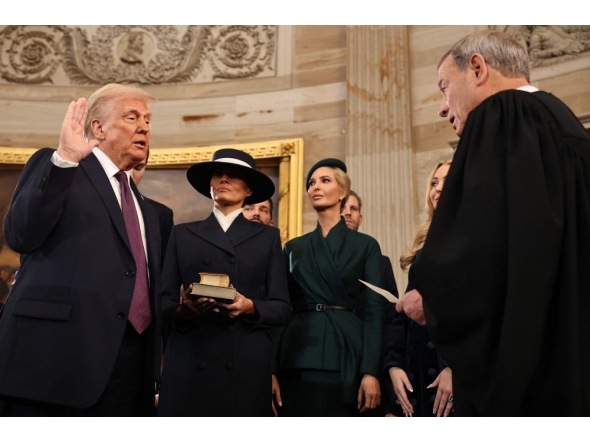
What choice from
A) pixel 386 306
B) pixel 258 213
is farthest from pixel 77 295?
pixel 258 213

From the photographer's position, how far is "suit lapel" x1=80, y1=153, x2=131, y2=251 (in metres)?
2.69

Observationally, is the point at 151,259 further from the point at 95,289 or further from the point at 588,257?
the point at 588,257

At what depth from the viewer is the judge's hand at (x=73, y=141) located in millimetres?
2475

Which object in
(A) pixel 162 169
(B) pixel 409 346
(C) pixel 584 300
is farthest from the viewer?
(A) pixel 162 169

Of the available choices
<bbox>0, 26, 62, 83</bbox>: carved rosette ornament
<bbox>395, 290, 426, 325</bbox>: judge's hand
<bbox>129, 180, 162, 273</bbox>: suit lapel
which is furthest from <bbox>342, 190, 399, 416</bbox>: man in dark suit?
<bbox>0, 26, 62, 83</bbox>: carved rosette ornament

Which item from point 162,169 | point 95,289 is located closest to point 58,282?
point 95,289

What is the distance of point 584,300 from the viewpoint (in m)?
2.00

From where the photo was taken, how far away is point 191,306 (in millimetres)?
2887

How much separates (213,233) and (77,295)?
1.03 metres

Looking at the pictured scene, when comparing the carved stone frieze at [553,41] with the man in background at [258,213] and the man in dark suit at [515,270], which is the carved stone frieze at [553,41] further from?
the man in dark suit at [515,270]

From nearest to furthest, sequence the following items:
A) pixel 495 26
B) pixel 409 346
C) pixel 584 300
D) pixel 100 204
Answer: pixel 584 300, pixel 100 204, pixel 409 346, pixel 495 26

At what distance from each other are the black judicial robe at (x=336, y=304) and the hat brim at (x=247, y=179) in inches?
15.5

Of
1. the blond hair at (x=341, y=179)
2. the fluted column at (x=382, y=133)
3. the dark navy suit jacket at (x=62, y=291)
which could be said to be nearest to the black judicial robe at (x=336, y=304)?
the blond hair at (x=341, y=179)

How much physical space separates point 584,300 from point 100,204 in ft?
6.06
